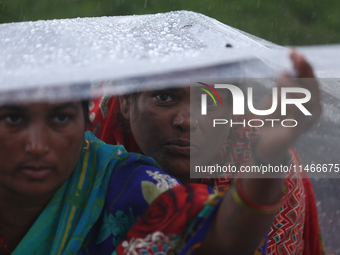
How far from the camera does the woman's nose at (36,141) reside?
1.08 m

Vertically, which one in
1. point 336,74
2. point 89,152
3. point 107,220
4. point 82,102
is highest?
point 336,74

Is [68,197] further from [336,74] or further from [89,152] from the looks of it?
[336,74]

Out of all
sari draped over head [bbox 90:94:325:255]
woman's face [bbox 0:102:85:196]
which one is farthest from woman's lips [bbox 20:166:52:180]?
sari draped over head [bbox 90:94:325:255]

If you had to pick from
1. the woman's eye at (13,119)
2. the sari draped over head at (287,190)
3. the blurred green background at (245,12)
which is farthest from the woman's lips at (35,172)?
the blurred green background at (245,12)

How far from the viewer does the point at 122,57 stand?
1026mm

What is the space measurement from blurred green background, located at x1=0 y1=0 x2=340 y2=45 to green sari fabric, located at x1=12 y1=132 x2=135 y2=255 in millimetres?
4075

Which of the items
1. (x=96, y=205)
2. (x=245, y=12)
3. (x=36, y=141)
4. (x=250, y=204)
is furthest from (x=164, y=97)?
(x=245, y=12)

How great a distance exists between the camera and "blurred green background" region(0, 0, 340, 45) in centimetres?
520

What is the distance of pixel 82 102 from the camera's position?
1.25 metres

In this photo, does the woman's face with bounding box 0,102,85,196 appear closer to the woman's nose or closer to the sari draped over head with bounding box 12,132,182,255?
the woman's nose

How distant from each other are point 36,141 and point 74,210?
0.28 m

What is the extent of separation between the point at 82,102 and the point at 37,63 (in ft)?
0.93

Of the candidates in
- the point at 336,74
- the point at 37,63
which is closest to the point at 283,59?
the point at 336,74

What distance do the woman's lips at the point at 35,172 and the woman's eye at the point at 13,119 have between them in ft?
0.38
